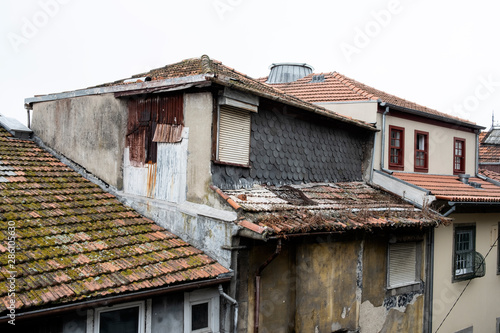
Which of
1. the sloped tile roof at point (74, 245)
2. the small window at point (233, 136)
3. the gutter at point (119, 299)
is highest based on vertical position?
the small window at point (233, 136)

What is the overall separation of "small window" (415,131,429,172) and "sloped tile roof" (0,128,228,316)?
9.33 m

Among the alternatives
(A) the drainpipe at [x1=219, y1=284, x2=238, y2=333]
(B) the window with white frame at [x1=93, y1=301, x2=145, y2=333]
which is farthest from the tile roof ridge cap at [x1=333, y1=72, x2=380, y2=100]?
(B) the window with white frame at [x1=93, y1=301, x2=145, y2=333]

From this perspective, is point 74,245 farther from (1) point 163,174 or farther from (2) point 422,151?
(2) point 422,151

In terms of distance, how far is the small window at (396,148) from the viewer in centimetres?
1391

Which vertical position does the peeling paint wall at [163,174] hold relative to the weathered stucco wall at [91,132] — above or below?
below

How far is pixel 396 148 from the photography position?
46.2ft

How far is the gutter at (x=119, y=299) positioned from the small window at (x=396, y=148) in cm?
793

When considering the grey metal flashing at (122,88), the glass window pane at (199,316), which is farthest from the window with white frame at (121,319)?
the grey metal flashing at (122,88)

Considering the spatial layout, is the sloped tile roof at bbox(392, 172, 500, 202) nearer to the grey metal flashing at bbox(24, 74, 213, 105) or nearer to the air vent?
the air vent

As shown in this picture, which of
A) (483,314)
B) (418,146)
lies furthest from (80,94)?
(483,314)

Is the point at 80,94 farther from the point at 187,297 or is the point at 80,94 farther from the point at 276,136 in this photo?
the point at 187,297

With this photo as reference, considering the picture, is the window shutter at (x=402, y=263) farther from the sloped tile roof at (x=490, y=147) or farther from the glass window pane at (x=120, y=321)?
the sloped tile roof at (x=490, y=147)

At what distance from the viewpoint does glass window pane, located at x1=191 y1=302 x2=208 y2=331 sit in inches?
314

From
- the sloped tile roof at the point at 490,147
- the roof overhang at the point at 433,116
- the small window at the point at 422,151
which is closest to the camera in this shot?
the roof overhang at the point at 433,116
